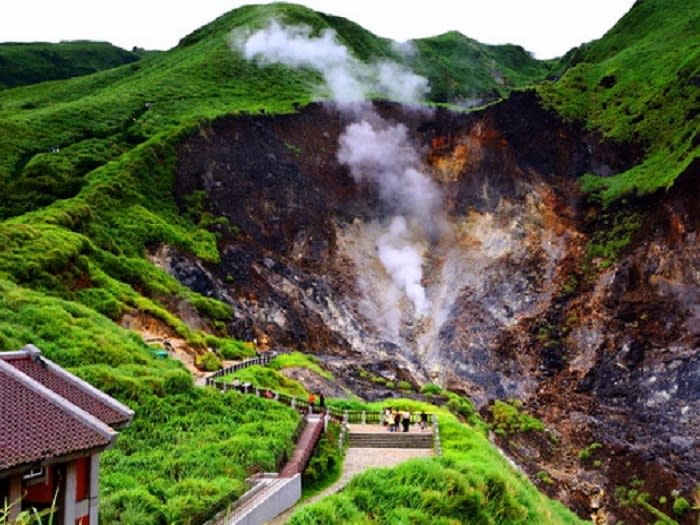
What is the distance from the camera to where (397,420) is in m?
33.8

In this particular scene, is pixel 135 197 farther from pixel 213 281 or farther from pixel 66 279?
pixel 66 279

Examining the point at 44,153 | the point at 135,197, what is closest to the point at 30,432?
the point at 135,197

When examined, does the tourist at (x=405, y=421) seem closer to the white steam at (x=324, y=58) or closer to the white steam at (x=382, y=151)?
the white steam at (x=382, y=151)

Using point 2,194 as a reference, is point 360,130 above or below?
above

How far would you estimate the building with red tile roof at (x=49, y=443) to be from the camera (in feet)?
43.0

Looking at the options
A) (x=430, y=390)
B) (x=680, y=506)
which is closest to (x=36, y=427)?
(x=680, y=506)

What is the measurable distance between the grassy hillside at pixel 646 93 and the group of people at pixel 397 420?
124 feet

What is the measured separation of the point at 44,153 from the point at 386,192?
33.1 meters

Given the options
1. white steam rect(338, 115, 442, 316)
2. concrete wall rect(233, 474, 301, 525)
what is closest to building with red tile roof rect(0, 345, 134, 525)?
concrete wall rect(233, 474, 301, 525)

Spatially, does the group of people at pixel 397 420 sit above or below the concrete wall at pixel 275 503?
above

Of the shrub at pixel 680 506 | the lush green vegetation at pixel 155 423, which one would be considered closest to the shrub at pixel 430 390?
the shrub at pixel 680 506

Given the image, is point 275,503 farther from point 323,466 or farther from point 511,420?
point 511,420

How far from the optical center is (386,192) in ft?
253

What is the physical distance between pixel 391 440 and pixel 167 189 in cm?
4174
